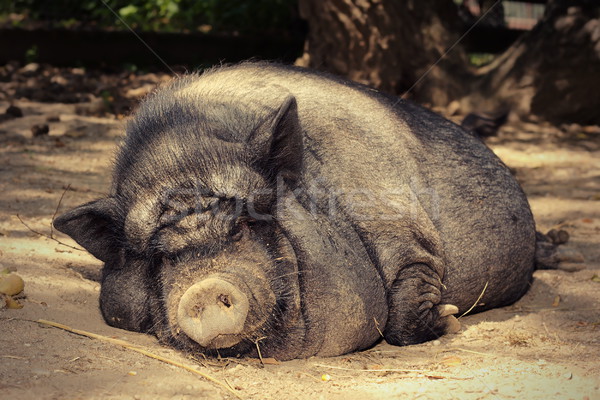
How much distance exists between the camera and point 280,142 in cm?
332

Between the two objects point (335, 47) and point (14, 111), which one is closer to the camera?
point (14, 111)

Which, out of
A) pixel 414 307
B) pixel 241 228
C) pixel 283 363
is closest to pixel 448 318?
pixel 414 307

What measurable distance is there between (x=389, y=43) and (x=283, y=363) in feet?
18.5

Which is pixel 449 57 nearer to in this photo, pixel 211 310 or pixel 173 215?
pixel 173 215

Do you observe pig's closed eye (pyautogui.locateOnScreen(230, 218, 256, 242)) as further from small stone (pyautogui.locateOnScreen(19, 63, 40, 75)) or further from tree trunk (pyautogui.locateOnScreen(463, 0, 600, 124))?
small stone (pyautogui.locateOnScreen(19, 63, 40, 75))

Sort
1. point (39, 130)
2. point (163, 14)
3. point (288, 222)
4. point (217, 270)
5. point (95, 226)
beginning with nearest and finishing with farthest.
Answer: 1. point (217, 270)
2. point (288, 222)
3. point (95, 226)
4. point (39, 130)
5. point (163, 14)

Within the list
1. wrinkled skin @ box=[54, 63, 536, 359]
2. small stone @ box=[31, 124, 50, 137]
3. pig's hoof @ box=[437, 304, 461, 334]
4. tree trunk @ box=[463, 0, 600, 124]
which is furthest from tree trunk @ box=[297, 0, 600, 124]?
pig's hoof @ box=[437, 304, 461, 334]

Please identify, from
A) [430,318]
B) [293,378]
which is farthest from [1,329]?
[430,318]

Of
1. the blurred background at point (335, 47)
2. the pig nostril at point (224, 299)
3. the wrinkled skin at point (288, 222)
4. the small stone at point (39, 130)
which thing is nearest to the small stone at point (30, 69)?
the blurred background at point (335, 47)

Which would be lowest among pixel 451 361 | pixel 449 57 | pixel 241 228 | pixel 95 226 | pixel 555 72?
pixel 449 57

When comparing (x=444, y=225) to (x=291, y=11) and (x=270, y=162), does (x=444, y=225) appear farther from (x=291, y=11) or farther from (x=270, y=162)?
(x=291, y=11)

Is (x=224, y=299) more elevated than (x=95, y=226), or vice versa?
(x=224, y=299)

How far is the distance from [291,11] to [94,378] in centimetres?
757

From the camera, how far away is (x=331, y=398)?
9.51 ft
